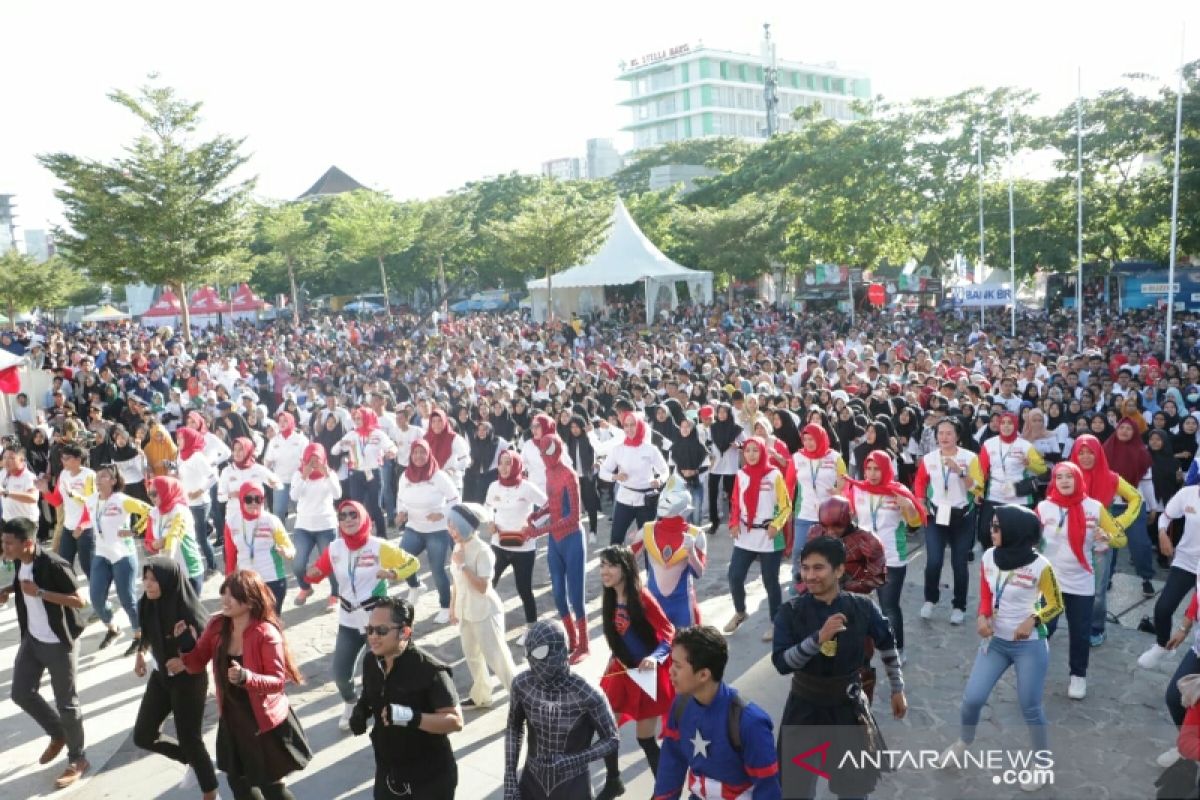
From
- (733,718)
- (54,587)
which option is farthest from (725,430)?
(733,718)

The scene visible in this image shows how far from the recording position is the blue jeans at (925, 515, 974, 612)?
7277 mm

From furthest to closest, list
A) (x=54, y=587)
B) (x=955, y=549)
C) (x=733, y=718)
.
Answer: (x=955, y=549), (x=54, y=587), (x=733, y=718)

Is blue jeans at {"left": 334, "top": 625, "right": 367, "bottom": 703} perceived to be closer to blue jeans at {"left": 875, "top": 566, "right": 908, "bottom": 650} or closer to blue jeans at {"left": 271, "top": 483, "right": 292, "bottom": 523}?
blue jeans at {"left": 875, "top": 566, "right": 908, "bottom": 650}

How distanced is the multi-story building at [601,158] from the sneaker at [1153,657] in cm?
9949

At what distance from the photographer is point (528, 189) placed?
5272cm

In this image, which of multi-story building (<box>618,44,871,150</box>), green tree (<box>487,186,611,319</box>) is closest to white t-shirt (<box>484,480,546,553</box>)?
green tree (<box>487,186,611,319</box>)

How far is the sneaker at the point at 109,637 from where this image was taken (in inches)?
308

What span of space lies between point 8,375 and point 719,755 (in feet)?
43.1

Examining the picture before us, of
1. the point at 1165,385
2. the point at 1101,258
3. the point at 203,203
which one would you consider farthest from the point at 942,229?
the point at 203,203

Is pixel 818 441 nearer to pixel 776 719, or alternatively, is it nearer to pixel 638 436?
pixel 638 436

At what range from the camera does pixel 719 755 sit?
3529 mm

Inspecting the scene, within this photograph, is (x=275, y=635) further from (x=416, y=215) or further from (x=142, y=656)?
(x=416, y=215)

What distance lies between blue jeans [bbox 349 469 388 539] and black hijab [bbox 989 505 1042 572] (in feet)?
23.5

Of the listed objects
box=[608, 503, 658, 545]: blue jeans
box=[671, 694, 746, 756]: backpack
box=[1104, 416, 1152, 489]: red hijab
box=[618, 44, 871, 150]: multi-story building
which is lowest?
box=[608, 503, 658, 545]: blue jeans
